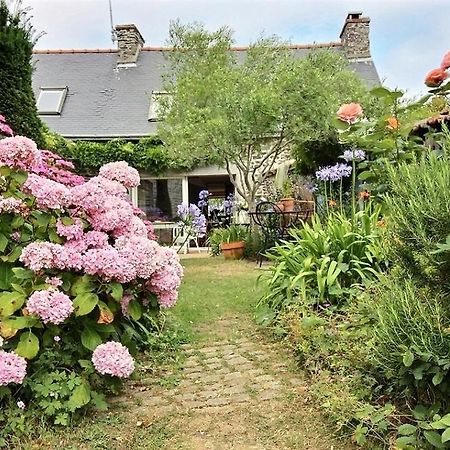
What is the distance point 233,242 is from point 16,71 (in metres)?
5.17

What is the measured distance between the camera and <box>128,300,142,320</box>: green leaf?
2561 millimetres

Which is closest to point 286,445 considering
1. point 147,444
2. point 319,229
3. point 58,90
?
point 147,444

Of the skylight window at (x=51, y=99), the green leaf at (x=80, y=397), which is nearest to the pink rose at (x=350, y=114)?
the green leaf at (x=80, y=397)

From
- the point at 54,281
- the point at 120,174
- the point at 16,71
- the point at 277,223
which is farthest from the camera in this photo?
the point at 277,223

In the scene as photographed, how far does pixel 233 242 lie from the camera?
9.20m

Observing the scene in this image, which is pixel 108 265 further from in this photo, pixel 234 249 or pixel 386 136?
pixel 234 249

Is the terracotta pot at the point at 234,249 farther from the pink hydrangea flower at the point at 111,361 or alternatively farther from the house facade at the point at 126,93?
the pink hydrangea flower at the point at 111,361

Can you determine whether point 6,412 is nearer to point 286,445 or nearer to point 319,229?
point 286,445

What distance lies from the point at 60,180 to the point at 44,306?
5.22ft

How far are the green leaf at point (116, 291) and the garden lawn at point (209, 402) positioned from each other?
0.63 meters

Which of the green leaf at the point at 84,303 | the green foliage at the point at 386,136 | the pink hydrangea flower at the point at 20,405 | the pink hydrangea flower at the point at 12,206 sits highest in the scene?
the green foliage at the point at 386,136

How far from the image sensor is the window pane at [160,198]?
14836 mm

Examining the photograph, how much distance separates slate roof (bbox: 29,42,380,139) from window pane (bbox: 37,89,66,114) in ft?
0.58

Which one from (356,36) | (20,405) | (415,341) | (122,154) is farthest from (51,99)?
(415,341)
